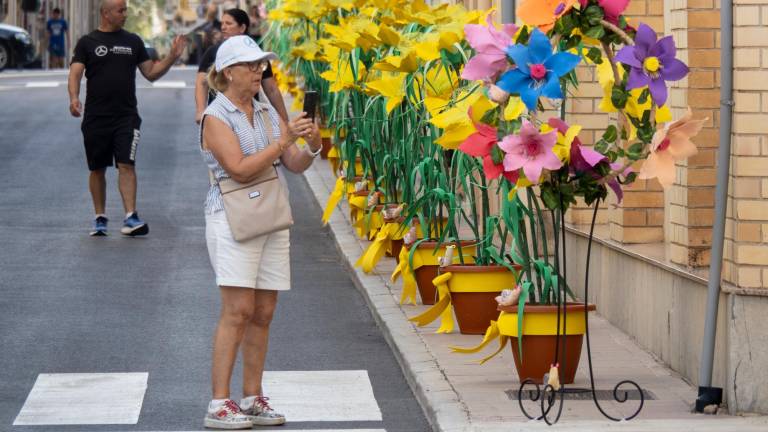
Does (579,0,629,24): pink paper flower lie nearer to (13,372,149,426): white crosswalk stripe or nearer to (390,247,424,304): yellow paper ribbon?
(13,372,149,426): white crosswalk stripe

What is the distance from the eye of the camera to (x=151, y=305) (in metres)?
12.0

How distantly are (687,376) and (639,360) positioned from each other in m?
0.69

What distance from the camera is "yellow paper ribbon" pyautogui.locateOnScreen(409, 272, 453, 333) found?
10.2 meters

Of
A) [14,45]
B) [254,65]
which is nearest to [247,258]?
[254,65]

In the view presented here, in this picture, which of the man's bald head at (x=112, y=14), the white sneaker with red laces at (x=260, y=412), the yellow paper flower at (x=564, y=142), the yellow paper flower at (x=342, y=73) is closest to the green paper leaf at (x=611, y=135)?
the yellow paper flower at (x=564, y=142)

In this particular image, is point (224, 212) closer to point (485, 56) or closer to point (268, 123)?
point (268, 123)

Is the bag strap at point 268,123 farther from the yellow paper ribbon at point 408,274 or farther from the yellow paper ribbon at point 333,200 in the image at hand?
the yellow paper ribbon at point 333,200

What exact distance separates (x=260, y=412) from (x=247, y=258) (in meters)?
0.72

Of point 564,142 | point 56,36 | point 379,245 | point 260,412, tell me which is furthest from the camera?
point 56,36

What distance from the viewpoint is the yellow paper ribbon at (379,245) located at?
40.9 ft

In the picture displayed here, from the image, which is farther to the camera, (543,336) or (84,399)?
(84,399)

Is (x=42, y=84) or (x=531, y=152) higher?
(x=531, y=152)

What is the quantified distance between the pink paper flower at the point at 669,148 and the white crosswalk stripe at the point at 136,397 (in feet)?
5.71

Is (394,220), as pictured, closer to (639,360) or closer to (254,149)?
(639,360)
